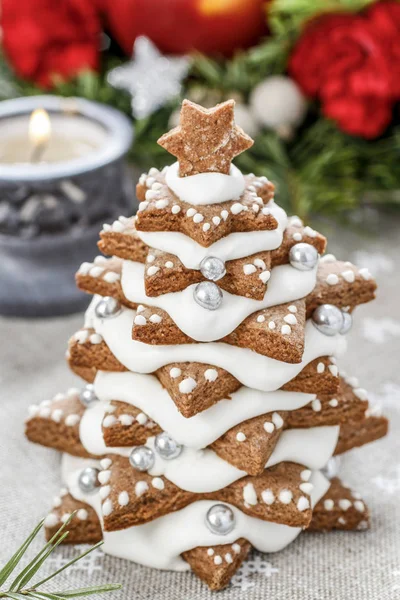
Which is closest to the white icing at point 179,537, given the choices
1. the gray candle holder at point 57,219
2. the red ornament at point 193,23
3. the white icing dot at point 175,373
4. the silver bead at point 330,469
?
the silver bead at point 330,469

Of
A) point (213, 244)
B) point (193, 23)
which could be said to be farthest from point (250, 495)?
point (193, 23)

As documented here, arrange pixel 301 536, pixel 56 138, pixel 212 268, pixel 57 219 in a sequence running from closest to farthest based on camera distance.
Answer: pixel 212 268 < pixel 301 536 < pixel 57 219 < pixel 56 138

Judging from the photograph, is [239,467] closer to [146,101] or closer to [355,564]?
[355,564]

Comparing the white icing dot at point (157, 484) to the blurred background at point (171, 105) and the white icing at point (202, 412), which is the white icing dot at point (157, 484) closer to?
the white icing at point (202, 412)

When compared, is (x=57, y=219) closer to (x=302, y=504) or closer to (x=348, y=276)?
(x=348, y=276)

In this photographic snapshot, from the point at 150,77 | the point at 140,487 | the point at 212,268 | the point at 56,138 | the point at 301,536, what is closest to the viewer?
the point at 212,268

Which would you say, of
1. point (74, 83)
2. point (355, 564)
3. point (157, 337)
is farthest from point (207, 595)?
point (74, 83)

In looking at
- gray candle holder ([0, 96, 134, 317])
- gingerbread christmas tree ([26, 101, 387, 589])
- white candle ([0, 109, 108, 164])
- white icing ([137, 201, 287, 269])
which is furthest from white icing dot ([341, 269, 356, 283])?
white candle ([0, 109, 108, 164])
